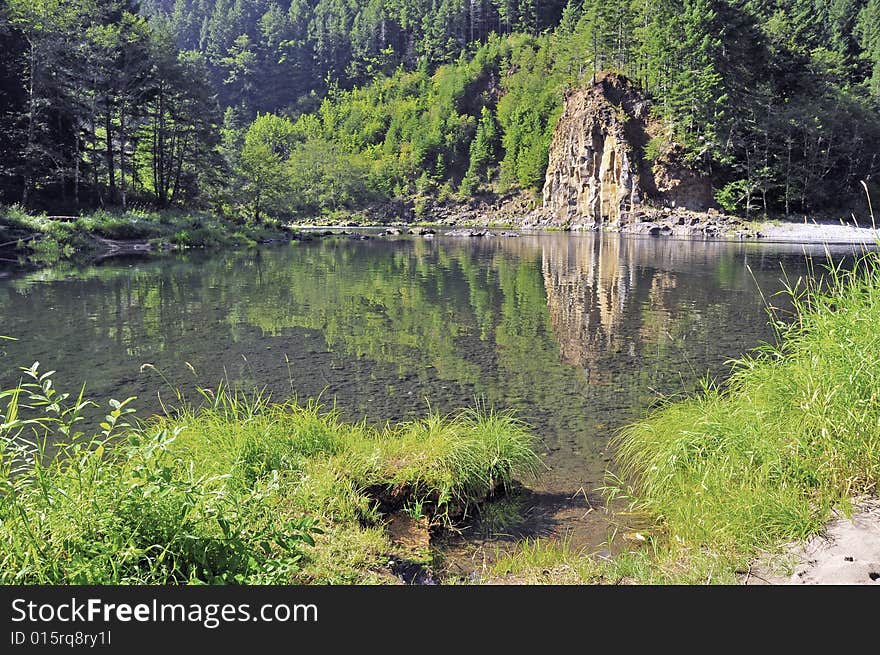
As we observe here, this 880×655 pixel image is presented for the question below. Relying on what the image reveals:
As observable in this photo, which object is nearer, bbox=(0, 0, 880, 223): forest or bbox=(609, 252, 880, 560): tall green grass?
bbox=(609, 252, 880, 560): tall green grass

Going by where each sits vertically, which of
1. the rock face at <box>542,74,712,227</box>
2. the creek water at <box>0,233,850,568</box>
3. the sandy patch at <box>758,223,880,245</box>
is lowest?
the creek water at <box>0,233,850,568</box>

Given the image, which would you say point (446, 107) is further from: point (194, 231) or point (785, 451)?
point (785, 451)

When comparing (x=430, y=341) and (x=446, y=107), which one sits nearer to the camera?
(x=430, y=341)

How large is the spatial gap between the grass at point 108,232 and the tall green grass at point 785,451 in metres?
32.3

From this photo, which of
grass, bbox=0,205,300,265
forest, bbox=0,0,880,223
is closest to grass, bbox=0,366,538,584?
grass, bbox=0,205,300,265

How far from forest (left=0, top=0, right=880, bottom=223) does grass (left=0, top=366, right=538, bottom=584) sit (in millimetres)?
39717

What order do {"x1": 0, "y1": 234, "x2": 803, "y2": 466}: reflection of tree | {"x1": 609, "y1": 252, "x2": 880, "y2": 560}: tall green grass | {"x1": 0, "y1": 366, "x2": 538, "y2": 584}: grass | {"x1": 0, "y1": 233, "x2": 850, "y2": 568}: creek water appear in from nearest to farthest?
{"x1": 0, "y1": 366, "x2": 538, "y2": 584}: grass, {"x1": 609, "y1": 252, "x2": 880, "y2": 560}: tall green grass, {"x1": 0, "y1": 233, "x2": 850, "y2": 568}: creek water, {"x1": 0, "y1": 234, "x2": 803, "y2": 466}: reflection of tree

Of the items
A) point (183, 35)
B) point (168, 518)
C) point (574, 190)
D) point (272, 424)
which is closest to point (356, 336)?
point (272, 424)

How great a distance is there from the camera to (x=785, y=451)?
200 inches

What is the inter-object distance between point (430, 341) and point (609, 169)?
63.9 m

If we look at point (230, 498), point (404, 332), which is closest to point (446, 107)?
point (404, 332)

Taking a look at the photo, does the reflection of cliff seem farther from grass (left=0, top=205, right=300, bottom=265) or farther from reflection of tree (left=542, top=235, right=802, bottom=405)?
grass (left=0, top=205, right=300, bottom=265)

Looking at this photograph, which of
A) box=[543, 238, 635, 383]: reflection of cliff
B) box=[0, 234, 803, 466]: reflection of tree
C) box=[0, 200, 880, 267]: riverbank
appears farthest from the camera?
box=[0, 200, 880, 267]: riverbank

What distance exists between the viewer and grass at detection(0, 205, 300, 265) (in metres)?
32.0
